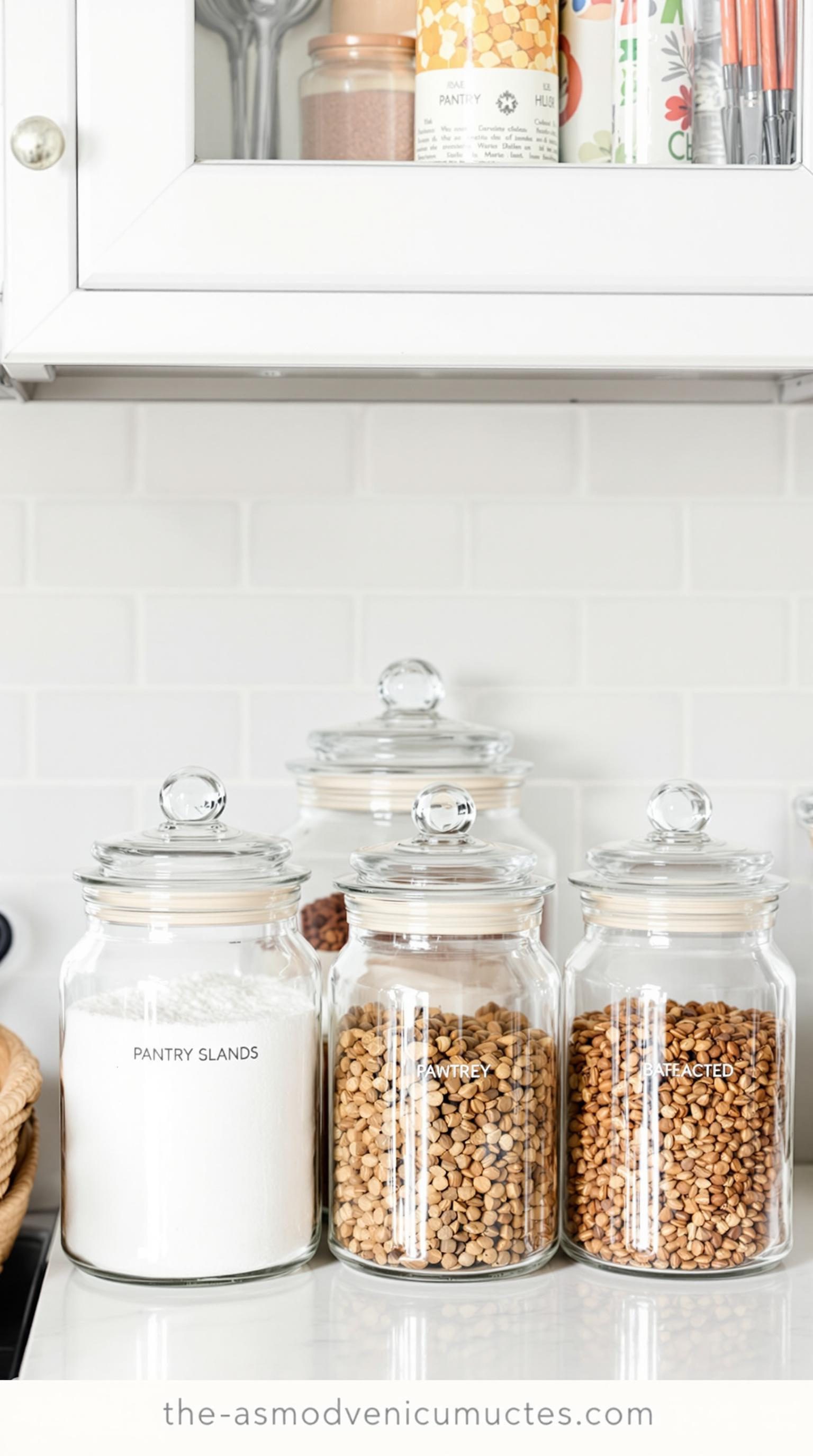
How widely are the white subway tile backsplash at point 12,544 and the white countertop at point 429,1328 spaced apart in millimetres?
523

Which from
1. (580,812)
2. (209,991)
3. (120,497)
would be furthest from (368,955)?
(120,497)

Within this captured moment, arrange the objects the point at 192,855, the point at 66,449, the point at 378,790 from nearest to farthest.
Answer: the point at 192,855 < the point at 378,790 < the point at 66,449

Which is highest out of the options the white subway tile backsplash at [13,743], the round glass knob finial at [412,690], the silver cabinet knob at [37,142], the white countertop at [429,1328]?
the silver cabinet knob at [37,142]

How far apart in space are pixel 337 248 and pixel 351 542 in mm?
379

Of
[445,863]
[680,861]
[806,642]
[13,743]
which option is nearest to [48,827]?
[13,743]

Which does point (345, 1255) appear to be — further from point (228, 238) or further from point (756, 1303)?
point (228, 238)

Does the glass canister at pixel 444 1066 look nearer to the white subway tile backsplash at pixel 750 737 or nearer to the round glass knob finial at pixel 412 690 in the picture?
the round glass knob finial at pixel 412 690

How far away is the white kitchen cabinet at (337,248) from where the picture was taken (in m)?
0.76

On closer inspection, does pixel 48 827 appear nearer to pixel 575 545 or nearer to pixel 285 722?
pixel 285 722

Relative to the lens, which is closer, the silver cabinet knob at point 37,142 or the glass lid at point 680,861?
the silver cabinet knob at point 37,142

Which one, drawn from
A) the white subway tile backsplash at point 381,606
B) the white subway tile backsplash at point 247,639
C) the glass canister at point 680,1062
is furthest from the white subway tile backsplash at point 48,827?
the glass canister at point 680,1062

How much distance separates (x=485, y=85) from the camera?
2.61 feet

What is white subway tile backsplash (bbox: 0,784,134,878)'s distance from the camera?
1121 mm

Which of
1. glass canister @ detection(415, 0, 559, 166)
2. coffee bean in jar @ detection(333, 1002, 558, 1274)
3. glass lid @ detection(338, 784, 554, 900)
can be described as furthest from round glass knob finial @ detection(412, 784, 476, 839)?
glass canister @ detection(415, 0, 559, 166)
